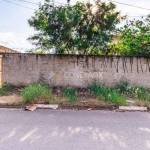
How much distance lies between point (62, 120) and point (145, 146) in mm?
2258

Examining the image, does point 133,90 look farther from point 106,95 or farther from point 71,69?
point 71,69

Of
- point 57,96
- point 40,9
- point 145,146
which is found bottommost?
point 145,146

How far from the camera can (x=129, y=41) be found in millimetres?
9430

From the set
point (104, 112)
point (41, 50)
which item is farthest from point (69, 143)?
point (41, 50)

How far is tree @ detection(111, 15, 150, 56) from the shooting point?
920 cm

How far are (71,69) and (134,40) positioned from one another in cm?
341

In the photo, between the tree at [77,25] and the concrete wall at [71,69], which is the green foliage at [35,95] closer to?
the concrete wall at [71,69]

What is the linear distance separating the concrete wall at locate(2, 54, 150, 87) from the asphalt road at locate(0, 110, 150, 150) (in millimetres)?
3326

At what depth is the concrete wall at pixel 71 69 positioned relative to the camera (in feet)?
30.1

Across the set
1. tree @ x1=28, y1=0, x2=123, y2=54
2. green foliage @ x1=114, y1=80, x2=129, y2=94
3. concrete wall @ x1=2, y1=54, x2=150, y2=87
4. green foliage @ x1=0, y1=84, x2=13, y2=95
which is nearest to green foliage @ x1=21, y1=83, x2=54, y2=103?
green foliage @ x1=0, y1=84, x2=13, y2=95

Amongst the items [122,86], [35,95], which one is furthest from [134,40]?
[35,95]

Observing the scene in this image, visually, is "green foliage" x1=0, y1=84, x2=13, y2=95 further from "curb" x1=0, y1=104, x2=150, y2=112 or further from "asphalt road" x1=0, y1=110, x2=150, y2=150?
"asphalt road" x1=0, y1=110, x2=150, y2=150

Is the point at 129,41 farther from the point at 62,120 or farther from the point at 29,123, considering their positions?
the point at 29,123

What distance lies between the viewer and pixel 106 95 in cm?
737
